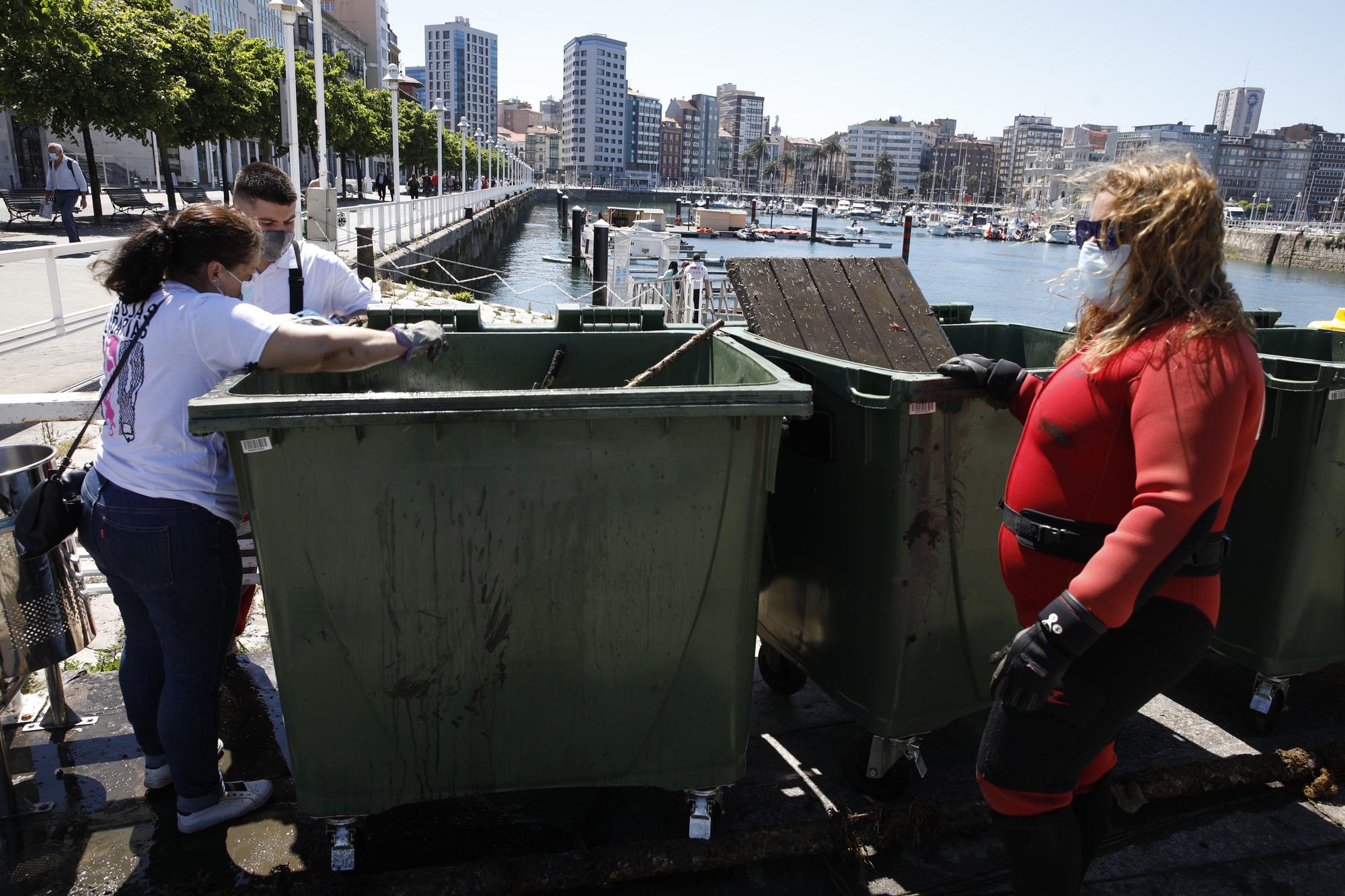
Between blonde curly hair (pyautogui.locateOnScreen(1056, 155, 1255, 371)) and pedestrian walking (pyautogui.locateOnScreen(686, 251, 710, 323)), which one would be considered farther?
pedestrian walking (pyautogui.locateOnScreen(686, 251, 710, 323))

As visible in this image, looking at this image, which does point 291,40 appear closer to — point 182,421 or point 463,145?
point 182,421

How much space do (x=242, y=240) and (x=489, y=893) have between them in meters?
1.83

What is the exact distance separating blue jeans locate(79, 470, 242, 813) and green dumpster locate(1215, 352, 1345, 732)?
3.21 metres

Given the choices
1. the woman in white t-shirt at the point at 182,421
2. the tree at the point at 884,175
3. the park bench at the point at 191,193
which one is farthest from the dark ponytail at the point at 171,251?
the tree at the point at 884,175

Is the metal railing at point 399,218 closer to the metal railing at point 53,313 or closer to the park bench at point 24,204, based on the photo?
the metal railing at point 53,313

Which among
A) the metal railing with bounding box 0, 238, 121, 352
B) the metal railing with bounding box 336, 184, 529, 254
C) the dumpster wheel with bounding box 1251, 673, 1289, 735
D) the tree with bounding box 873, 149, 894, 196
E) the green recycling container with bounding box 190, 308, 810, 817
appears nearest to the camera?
the green recycling container with bounding box 190, 308, 810, 817

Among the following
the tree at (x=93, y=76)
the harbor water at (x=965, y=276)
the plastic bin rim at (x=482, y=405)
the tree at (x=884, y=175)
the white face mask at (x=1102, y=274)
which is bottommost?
the harbor water at (x=965, y=276)

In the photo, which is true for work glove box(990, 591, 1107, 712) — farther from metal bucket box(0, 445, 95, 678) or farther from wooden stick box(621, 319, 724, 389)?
metal bucket box(0, 445, 95, 678)

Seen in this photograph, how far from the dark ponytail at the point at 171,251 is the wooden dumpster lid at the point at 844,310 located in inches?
65.9

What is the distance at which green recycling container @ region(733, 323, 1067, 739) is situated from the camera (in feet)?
8.21

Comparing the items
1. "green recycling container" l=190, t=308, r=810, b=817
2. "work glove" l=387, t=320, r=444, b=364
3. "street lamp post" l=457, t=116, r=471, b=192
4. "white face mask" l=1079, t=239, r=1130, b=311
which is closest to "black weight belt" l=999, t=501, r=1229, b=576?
"white face mask" l=1079, t=239, r=1130, b=311

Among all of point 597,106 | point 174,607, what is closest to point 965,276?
point 174,607

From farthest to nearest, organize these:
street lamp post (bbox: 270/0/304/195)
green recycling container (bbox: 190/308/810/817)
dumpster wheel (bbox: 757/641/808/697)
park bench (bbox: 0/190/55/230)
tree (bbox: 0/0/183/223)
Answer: park bench (bbox: 0/190/55/230)
tree (bbox: 0/0/183/223)
street lamp post (bbox: 270/0/304/195)
dumpster wheel (bbox: 757/641/808/697)
green recycling container (bbox: 190/308/810/817)

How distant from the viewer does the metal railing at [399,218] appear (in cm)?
2102
